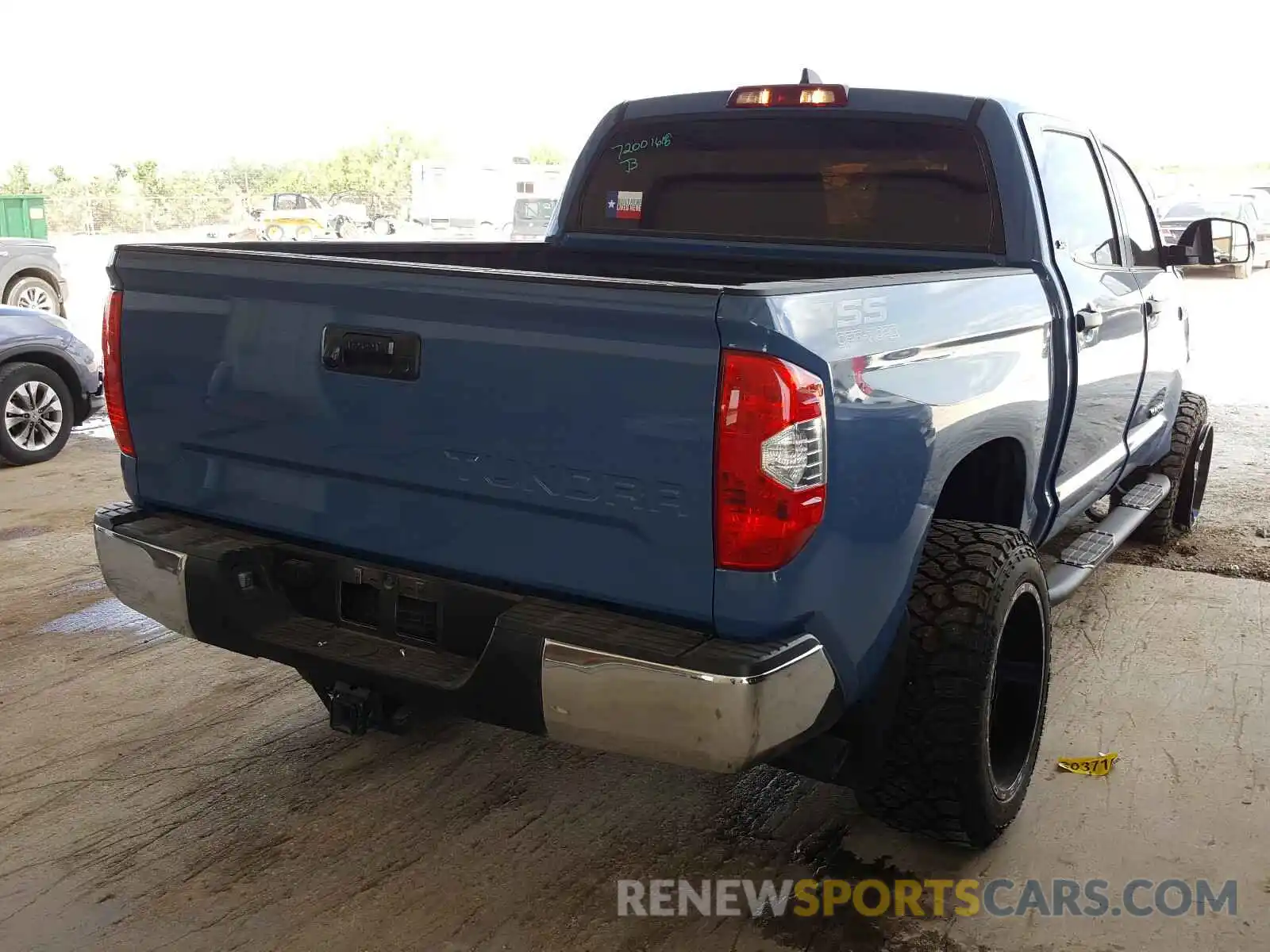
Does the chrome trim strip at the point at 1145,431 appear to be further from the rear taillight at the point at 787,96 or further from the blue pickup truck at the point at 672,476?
the rear taillight at the point at 787,96

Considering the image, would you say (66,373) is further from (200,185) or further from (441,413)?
(200,185)

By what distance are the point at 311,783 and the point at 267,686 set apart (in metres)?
0.77

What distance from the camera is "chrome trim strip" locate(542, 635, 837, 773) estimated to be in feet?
7.32

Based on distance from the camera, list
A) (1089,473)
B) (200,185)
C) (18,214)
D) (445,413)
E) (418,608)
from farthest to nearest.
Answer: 1. (200,185)
2. (18,214)
3. (1089,473)
4. (418,608)
5. (445,413)

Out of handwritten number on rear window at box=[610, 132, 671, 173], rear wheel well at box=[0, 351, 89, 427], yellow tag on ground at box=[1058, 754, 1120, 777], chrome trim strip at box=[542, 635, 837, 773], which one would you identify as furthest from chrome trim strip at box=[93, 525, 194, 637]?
rear wheel well at box=[0, 351, 89, 427]

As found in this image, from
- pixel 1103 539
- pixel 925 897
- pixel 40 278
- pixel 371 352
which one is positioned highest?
pixel 371 352

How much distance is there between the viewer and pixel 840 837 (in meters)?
3.21

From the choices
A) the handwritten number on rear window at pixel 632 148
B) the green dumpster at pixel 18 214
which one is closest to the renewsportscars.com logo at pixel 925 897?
the handwritten number on rear window at pixel 632 148

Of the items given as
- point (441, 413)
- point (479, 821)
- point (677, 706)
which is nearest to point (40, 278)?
point (479, 821)

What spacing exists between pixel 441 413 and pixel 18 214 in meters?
20.8

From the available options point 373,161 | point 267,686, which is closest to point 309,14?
point 373,161

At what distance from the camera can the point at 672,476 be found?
2.29 m

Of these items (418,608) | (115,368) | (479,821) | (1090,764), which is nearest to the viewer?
(418,608)

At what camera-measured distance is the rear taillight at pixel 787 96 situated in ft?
12.9
